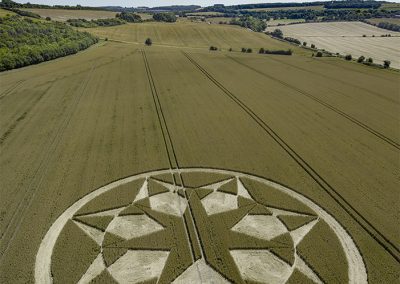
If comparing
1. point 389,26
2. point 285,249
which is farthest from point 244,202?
point 389,26

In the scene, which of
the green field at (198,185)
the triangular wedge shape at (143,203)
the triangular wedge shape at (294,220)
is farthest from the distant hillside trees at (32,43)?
the triangular wedge shape at (294,220)

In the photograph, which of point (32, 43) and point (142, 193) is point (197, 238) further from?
point (32, 43)

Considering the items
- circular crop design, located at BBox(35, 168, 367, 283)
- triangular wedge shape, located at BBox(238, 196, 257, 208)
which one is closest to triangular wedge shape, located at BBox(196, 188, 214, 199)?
circular crop design, located at BBox(35, 168, 367, 283)

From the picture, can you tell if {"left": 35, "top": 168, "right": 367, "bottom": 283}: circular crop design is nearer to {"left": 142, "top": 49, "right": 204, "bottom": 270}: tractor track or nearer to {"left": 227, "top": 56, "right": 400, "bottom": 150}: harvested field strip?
{"left": 142, "top": 49, "right": 204, "bottom": 270}: tractor track

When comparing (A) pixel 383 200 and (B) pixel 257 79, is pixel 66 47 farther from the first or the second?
(A) pixel 383 200

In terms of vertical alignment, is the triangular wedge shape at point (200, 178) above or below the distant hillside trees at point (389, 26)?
below

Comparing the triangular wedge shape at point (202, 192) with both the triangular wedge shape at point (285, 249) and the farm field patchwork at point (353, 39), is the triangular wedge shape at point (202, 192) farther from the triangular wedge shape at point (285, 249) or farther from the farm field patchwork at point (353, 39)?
the farm field patchwork at point (353, 39)

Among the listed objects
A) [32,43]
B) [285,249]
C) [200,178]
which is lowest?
[285,249]
